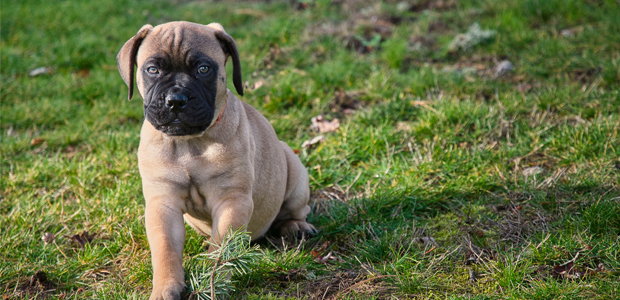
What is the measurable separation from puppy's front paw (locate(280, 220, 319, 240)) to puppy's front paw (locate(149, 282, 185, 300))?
1.26 metres

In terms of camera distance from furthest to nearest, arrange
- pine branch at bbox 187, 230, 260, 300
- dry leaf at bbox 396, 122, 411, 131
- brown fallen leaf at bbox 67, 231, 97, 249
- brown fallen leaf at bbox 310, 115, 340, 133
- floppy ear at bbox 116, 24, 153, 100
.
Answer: brown fallen leaf at bbox 310, 115, 340, 133
dry leaf at bbox 396, 122, 411, 131
brown fallen leaf at bbox 67, 231, 97, 249
floppy ear at bbox 116, 24, 153, 100
pine branch at bbox 187, 230, 260, 300

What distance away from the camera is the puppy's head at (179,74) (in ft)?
10.1

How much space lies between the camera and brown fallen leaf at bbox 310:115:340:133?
5.53 metres

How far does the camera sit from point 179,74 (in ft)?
10.5

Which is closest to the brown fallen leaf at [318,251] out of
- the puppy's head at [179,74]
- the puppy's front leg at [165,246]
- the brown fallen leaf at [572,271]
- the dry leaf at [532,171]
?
the puppy's front leg at [165,246]

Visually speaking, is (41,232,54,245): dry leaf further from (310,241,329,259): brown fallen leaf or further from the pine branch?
(310,241,329,259): brown fallen leaf

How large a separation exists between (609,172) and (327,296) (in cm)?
271

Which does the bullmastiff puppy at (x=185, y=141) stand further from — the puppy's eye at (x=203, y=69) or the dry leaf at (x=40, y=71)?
the dry leaf at (x=40, y=71)

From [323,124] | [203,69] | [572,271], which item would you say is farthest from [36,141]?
[572,271]

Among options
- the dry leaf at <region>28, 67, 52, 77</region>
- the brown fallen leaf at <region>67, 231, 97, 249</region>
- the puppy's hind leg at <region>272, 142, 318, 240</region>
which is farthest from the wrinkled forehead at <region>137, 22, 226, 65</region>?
the dry leaf at <region>28, 67, 52, 77</region>

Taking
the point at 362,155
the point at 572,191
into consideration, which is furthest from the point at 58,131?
the point at 572,191

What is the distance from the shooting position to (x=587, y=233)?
3586 mm

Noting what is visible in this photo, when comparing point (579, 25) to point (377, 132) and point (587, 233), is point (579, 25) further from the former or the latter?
point (587, 233)

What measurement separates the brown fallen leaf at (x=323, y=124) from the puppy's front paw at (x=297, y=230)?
5.15ft
